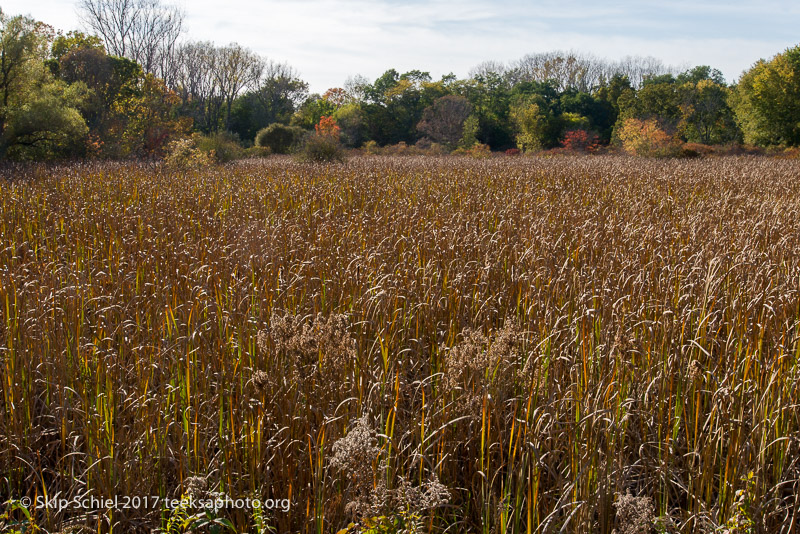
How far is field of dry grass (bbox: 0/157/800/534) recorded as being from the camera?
186 cm

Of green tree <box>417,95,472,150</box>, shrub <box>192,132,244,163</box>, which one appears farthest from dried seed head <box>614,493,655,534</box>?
green tree <box>417,95,472,150</box>

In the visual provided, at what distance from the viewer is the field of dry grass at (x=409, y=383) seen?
186 centimetres

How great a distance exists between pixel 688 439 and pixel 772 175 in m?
12.3

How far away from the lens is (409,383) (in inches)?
114

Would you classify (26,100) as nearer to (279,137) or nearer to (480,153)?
(279,137)

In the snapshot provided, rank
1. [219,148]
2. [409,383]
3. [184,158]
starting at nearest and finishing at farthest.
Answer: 1. [409,383]
2. [184,158]
3. [219,148]

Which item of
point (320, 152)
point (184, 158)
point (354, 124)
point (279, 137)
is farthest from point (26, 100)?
point (354, 124)

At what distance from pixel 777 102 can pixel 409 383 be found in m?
37.0

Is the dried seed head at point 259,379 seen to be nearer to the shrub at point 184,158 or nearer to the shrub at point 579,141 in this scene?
the shrub at point 184,158

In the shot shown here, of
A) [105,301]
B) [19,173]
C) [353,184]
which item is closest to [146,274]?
[105,301]

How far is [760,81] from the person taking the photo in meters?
31.3

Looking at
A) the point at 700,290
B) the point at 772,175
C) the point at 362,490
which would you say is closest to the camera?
the point at 362,490

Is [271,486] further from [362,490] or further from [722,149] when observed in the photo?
[722,149]

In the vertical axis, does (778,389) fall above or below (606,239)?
below
